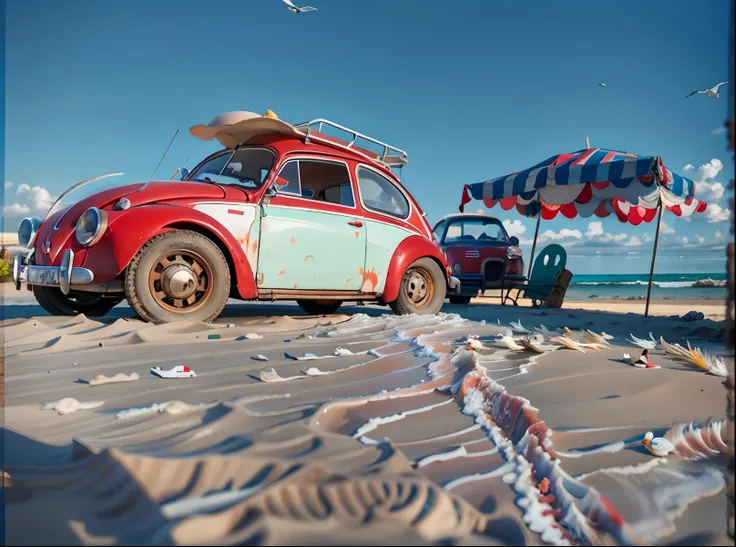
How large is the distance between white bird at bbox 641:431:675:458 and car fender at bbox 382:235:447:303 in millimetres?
4020

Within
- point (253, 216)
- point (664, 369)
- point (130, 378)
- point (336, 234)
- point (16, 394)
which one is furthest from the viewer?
point (336, 234)

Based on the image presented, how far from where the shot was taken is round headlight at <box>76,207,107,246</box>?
Answer: 3.97 meters

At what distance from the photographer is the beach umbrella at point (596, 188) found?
7723 mm

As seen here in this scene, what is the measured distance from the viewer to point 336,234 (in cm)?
520

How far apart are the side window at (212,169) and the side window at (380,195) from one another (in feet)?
4.60

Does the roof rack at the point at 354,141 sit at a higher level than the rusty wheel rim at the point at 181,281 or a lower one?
higher

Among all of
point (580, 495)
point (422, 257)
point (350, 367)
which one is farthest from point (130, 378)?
point (422, 257)

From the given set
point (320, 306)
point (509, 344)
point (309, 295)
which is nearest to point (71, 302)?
point (309, 295)

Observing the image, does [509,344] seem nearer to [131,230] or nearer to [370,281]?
[370,281]

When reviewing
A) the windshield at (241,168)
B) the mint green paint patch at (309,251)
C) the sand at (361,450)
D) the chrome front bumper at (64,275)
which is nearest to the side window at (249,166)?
the windshield at (241,168)

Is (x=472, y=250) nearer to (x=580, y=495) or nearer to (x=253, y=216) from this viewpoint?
(x=253, y=216)

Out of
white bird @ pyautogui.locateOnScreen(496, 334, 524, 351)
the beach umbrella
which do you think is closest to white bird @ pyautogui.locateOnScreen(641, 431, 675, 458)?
white bird @ pyautogui.locateOnScreen(496, 334, 524, 351)

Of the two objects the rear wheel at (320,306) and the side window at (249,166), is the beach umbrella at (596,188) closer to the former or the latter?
the rear wheel at (320,306)

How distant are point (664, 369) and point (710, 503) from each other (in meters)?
1.54
